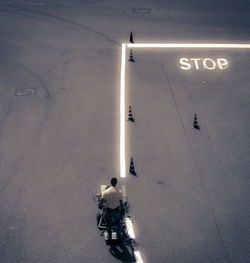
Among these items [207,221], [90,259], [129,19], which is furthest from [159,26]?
[90,259]

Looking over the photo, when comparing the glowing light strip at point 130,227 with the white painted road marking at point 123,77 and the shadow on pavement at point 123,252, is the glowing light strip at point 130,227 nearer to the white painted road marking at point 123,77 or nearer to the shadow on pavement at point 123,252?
the white painted road marking at point 123,77

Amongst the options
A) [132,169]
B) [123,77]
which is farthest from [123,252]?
[123,77]

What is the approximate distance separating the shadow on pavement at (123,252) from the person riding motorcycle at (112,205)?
0.30 m

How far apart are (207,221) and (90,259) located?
3.89m

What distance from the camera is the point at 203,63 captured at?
78.4 ft

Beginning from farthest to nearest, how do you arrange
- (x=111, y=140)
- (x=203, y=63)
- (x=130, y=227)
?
(x=203, y=63)
(x=111, y=140)
(x=130, y=227)

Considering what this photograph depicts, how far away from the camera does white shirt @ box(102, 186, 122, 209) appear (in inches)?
496

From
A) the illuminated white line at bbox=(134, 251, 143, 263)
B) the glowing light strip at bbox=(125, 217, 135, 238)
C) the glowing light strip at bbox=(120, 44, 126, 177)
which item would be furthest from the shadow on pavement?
the glowing light strip at bbox=(120, 44, 126, 177)

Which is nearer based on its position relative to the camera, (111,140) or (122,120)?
(111,140)

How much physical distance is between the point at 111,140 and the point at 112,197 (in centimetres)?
550

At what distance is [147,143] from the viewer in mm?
17734

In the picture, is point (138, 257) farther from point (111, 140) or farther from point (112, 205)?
point (111, 140)

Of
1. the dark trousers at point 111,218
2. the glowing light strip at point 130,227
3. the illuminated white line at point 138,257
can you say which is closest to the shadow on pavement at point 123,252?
the illuminated white line at point 138,257

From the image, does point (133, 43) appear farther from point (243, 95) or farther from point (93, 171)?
point (93, 171)
